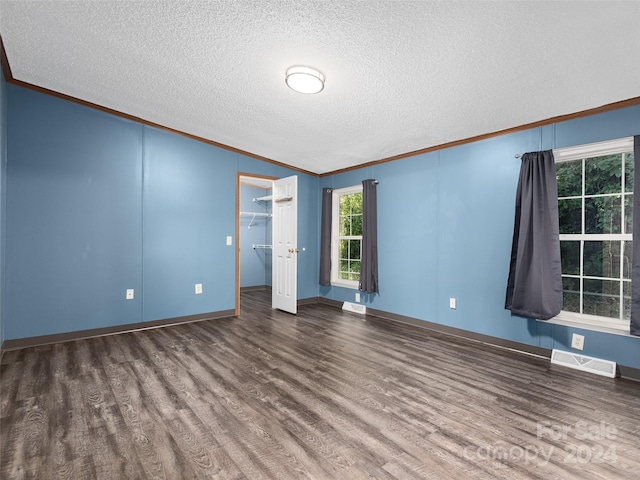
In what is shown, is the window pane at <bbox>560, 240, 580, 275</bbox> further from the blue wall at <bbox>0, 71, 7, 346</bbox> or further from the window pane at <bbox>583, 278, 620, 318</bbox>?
the blue wall at <bbox>0, 71, 7, 346</bbox>

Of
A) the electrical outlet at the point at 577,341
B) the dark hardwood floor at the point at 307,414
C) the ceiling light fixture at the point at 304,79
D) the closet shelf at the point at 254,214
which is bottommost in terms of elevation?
the dark hardwood floor at the point at 307,414

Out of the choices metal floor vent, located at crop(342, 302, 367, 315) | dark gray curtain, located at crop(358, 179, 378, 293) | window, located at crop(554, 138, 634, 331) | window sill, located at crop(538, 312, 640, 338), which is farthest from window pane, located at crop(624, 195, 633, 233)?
metal floor vent, located at crop(342, 302, 367, 315)

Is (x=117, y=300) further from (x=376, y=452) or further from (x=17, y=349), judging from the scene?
(x=376, y=452)

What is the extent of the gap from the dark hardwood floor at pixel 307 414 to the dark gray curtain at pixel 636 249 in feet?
1.81

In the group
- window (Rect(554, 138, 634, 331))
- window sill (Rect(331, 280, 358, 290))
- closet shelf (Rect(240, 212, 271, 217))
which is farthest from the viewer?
closet shelf (Rect(240, 212, 271, 217))

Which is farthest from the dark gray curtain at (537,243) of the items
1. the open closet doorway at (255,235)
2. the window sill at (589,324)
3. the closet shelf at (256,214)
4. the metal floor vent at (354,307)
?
the closet shelf at (256,214)

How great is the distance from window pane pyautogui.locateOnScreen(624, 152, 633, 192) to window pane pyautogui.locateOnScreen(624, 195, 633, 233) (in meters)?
0.08

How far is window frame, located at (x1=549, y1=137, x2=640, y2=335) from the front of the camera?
272 cm

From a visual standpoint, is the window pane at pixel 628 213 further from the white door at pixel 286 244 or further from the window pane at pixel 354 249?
the white door at pixel 286 244

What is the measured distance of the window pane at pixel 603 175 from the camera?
2832 mm

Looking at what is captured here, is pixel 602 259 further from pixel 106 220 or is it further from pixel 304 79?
pixel 106 220

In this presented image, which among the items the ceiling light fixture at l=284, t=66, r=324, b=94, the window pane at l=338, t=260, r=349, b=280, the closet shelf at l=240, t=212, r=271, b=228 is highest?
the ceiling light fixture at l=284, t=66, r=324, b=94

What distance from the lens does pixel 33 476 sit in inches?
58.2

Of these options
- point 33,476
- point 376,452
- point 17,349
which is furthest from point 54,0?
point 376,452
